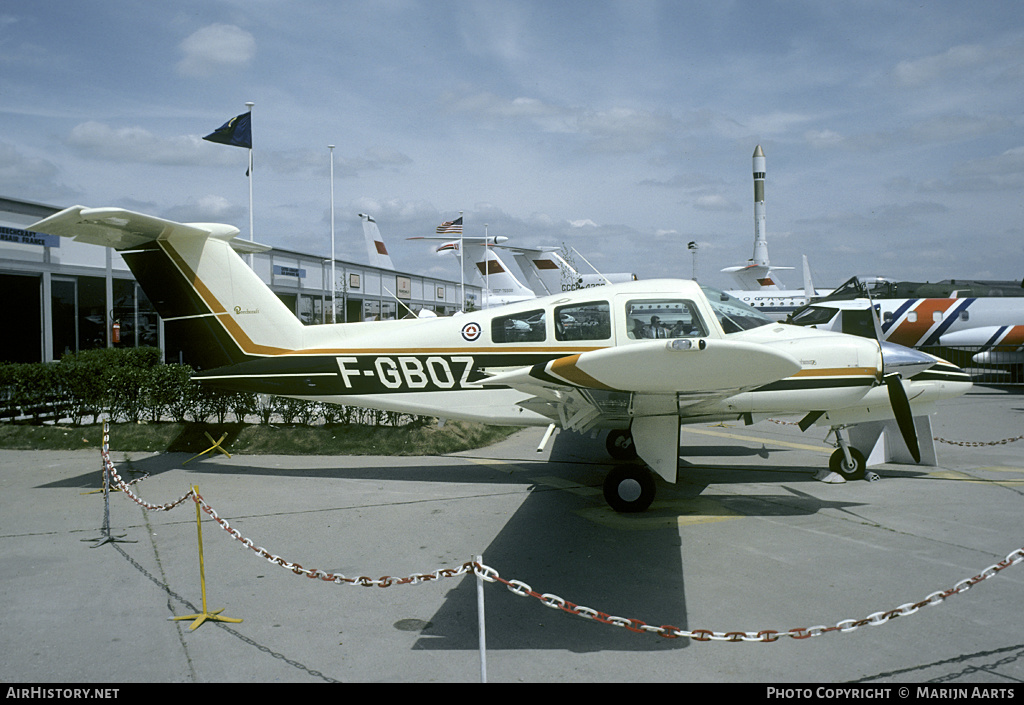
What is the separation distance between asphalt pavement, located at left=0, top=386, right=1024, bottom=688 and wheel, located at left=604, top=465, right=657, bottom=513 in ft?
0.70

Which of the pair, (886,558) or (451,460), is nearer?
(886,558)

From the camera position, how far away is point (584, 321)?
24.0 feet

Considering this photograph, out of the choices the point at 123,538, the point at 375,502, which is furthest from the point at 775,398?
the point at 123,538

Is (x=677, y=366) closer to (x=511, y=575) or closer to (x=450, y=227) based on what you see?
(x=511, y=575)

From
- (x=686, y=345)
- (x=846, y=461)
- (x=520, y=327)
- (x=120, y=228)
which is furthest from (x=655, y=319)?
(x=120, y=228)

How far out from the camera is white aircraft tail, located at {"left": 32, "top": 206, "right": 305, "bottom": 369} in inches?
320

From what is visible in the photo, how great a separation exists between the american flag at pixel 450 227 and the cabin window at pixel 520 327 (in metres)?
23.8

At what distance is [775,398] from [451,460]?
15.4 feet

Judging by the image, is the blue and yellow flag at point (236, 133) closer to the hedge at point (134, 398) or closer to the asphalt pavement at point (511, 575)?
the hedge at point (134, 398)

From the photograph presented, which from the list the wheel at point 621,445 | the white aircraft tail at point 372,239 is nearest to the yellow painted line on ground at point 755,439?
the wheel at point 621,445
